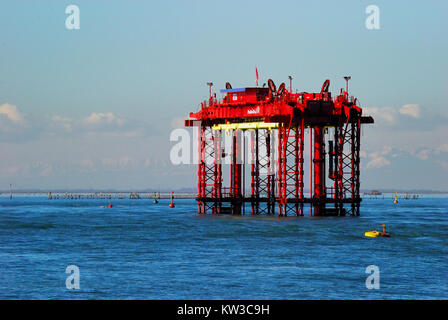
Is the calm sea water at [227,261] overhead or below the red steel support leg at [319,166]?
below

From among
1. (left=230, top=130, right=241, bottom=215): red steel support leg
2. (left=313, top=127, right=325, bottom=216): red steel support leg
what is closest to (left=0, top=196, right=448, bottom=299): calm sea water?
(left=313, top=127, right=325, bottom=216): red steel support leg

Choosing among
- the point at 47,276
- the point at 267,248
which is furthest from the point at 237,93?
the point at 47,276

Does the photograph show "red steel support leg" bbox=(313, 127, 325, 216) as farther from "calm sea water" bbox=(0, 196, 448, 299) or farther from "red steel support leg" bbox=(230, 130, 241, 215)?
"red steel support leg" bbox=(230, 130, 241, 215)

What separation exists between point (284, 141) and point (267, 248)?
35.6 meters

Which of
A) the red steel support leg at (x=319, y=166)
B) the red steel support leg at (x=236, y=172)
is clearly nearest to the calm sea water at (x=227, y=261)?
the red steel support leg at (x=319, y=166)

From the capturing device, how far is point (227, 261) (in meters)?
66.9

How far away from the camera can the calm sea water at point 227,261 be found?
5116 centimetres

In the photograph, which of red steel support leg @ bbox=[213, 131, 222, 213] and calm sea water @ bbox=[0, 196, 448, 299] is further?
red steel support leg @ bbox=[213, 131, 222, 213]

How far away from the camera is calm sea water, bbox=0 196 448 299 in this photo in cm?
5116

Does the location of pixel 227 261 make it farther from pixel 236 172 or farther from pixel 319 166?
pixel 236 172

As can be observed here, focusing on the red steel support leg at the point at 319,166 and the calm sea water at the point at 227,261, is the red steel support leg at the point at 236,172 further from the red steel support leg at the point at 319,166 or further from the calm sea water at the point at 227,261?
the calm sea water at the point at 227,261

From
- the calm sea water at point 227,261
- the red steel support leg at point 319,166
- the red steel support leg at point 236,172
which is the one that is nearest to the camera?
the calm sea water at point 227,261

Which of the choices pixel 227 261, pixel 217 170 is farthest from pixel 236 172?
pixel 227 261
